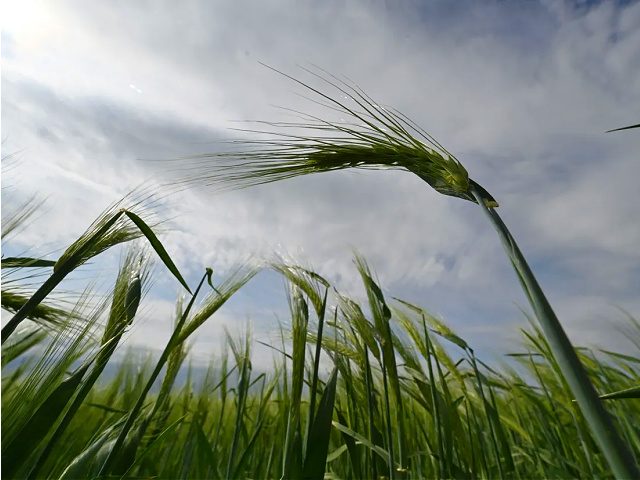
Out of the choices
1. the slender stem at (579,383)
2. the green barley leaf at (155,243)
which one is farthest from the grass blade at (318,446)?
the slender stem at (579,383)

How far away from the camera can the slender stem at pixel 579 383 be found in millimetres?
445

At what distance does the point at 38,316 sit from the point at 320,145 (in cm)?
104

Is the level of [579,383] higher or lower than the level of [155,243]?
lower

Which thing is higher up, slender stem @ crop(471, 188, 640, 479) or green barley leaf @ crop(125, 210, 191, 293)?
green barley leaf @ crop(125, 210, 191, 293)

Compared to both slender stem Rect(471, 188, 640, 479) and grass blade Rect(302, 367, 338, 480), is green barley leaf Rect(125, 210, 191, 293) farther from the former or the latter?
slender stem Rect(471, 188, 640, 479)

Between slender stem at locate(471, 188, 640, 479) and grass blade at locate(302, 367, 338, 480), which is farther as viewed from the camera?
grass blade at locate(302, 367, 338, 480)

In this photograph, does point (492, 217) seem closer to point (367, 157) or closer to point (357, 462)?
point (367, 157)

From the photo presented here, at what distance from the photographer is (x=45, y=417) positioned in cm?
79

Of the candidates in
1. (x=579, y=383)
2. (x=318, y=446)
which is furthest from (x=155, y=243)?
(x=579, y=383)

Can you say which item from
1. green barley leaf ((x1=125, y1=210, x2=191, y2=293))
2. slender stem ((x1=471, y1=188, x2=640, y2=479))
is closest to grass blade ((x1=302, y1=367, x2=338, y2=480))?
green barley leaf ((x1=125, y1=210, x2=191, y2=293))

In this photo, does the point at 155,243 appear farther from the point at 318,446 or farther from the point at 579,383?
the point at 579,383

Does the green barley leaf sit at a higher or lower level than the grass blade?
higher

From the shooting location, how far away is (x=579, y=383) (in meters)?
0.47

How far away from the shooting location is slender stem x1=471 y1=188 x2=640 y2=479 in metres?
0.44
